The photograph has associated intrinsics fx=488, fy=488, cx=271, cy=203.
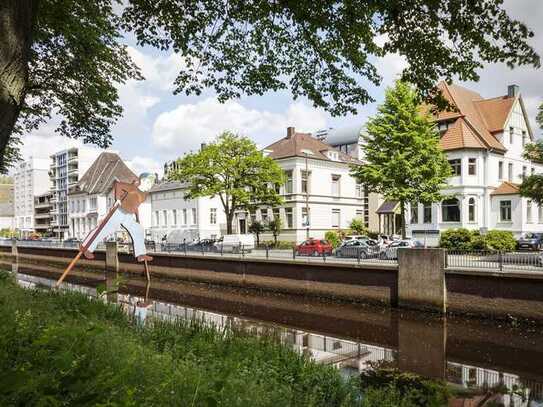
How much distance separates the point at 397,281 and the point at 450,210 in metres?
23.0

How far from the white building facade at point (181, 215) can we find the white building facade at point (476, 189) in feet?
77.1

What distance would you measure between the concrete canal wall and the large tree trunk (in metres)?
17.7

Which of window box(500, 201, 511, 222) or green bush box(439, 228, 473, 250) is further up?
window box(500, 201, 511, 222)

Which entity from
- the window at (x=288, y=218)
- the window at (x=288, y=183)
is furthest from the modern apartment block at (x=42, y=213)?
the window at (x=288, y=218)

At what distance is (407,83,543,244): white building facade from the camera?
136ft

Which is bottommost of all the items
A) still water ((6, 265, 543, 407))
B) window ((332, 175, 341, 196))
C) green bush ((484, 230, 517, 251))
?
still water ((6, 265, 543, 407))

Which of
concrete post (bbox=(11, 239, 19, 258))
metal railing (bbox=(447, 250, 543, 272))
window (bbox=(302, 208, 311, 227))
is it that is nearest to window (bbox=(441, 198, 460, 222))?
window (bbox=(302, 208, 311, 227))

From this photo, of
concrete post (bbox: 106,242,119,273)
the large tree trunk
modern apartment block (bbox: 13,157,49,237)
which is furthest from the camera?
modern apartment block (bbox: 13,157,49,237)

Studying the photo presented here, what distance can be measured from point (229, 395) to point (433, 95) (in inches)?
205

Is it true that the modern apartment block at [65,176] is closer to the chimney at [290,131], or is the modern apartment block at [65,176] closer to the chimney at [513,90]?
the chimney at [290,131]

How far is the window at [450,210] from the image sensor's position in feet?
137

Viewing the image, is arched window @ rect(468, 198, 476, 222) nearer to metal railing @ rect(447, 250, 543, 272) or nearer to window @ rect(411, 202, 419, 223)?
window @ rect(411, 202, 419, 223)

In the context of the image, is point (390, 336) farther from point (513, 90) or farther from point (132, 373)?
point (513, 90)

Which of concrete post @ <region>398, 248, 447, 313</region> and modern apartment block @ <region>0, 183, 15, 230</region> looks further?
modern apartment block @ <region>0, 183, 15, 230</region>
